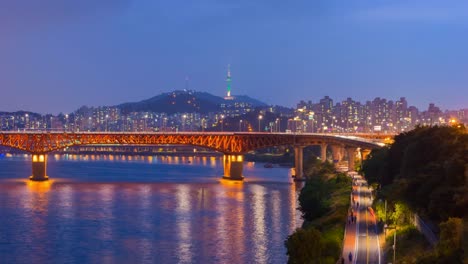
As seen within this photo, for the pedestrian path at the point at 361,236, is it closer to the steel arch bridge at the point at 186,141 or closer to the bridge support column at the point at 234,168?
the bridge support column at the point at 234,168

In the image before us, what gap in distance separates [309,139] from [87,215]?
182 feet

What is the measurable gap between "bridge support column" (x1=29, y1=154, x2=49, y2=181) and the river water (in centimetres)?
712

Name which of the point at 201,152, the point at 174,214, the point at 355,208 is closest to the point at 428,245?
the point at 355,208

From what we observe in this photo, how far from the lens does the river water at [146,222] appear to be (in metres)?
44.8

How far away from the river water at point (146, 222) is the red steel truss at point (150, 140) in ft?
47.6

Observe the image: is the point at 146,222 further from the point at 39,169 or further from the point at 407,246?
the point at 39,169

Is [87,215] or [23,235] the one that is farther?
[87,215]

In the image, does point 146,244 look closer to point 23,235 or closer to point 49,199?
point 23,235

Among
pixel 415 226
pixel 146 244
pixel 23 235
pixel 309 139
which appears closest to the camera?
pixel 415 226

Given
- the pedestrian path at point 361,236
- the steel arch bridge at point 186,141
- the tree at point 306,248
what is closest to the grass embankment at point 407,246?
the pedestrian path at point 361,236

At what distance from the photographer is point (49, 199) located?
2906 inches

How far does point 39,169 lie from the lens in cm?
10206

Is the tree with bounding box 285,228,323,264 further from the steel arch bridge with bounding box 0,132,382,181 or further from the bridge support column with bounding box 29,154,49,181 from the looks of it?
the bridge support column with bounding box 29,154,49,181

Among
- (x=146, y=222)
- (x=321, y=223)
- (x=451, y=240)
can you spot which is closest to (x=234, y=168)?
(x=146, y=222)
